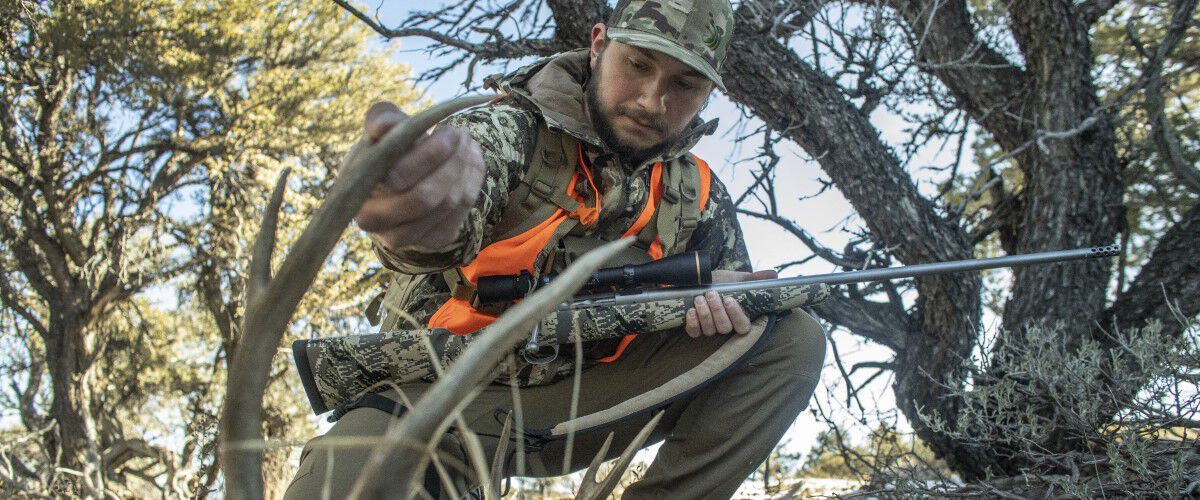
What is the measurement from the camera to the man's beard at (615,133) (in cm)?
274

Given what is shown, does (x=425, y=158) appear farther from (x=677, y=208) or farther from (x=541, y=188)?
(x=677, y=208)

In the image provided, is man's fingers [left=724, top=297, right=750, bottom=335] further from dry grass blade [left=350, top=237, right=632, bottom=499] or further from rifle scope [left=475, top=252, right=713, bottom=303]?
dry grass blade [left=350, top=237, right=632, bottom=499]

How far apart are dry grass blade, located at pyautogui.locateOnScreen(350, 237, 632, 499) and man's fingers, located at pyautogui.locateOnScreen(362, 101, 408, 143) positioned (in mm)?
414

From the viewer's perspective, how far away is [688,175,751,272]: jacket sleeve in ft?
10.3

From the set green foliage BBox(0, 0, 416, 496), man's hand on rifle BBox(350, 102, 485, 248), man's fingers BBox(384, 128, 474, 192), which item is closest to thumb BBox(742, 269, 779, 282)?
man's hand on rifle BBox(350, 102, 485, 248)

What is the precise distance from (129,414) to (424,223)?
1073cm

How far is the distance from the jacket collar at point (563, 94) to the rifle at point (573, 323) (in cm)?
46

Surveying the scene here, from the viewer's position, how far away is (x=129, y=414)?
34.3 ft

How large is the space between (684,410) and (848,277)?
711 millimetres

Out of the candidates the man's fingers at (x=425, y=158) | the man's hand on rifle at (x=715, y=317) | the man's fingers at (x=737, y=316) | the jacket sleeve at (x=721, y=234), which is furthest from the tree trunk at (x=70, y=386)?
the man's fingers at (x=425, y=158)

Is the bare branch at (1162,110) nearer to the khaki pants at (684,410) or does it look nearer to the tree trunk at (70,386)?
the khaki pants at (684,410)

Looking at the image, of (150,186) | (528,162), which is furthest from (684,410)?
(150,186)

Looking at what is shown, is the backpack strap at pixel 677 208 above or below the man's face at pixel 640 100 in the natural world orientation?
below

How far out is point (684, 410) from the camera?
9.24ft
